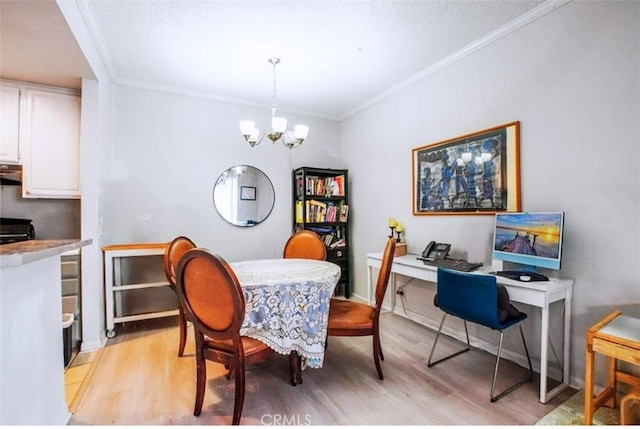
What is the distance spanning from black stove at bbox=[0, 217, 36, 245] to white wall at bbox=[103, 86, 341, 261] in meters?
0.56

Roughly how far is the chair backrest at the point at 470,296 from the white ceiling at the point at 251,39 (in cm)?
186

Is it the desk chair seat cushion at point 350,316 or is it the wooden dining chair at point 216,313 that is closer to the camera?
the wooden dining chair at point 216,313

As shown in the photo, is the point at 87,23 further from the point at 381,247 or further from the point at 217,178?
the point at 381,247

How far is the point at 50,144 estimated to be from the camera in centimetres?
265

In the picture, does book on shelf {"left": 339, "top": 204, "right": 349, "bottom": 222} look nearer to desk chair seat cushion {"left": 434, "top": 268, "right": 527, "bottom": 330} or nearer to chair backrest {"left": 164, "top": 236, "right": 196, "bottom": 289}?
desk chair seat cushion {"left": 434, "top": 268, "right": 527, "bottom": 330}

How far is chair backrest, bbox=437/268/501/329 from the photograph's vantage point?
5.94ft

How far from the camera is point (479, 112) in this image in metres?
2.51

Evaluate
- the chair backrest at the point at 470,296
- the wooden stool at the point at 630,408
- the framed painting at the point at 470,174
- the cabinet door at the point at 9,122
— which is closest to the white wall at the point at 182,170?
the cabinet door at the point at 9,122

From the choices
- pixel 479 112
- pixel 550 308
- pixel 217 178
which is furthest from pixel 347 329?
pixel 217 178

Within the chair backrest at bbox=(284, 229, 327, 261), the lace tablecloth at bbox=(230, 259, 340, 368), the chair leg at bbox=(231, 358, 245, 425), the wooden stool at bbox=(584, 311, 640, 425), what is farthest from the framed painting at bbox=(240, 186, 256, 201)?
the wooden stool at bbox=(584, 311, 640, 425)

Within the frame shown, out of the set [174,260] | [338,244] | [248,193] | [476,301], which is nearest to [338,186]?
[338,244]

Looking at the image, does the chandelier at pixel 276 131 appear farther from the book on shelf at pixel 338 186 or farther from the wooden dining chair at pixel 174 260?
the book on shelf at pixel 338 186

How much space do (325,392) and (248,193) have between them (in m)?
2.49

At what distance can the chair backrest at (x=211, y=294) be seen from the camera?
1.46 metres
